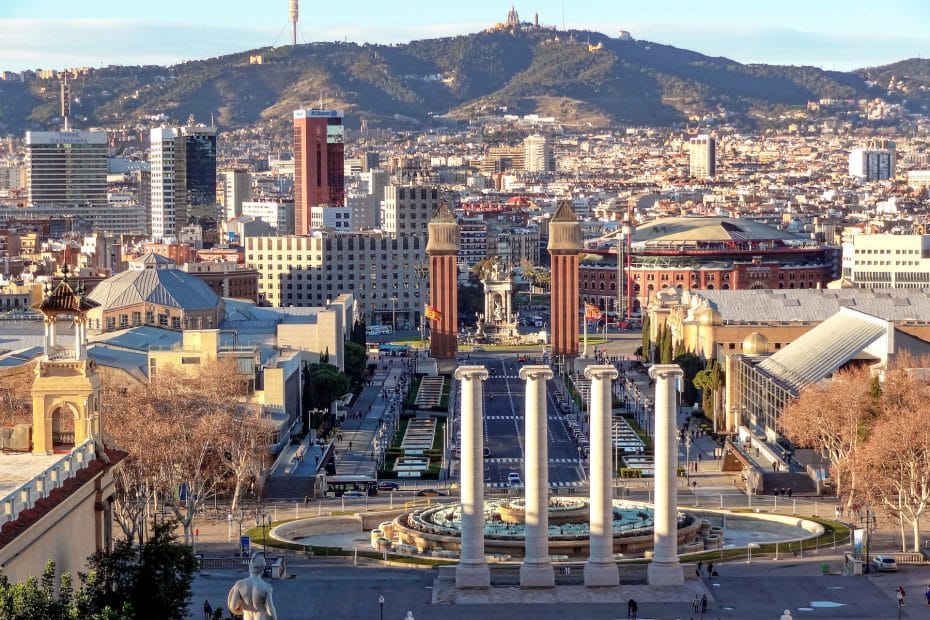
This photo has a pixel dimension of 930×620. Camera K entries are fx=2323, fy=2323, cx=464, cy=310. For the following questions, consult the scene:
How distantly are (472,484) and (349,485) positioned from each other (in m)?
27.3

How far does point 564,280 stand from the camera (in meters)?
146

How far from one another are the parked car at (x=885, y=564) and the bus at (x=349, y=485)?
23866mm

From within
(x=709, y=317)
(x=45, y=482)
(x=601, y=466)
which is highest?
(x=45, y=482)

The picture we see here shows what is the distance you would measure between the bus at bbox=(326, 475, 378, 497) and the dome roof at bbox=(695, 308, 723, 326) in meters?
39.0

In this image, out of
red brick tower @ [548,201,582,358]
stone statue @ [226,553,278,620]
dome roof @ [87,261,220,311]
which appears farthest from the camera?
red brick tower @ [548,201,582,358]

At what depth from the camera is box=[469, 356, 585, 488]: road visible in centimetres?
8906

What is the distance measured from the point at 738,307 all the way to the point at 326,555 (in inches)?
2539

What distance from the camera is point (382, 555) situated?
65500 millimetres

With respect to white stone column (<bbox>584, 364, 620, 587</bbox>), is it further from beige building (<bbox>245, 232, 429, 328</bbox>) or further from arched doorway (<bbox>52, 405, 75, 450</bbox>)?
beige building (<bbox>245, 232, 429, 328</bbox>)

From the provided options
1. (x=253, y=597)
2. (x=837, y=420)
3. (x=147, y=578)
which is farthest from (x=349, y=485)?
(x=253, y=597)

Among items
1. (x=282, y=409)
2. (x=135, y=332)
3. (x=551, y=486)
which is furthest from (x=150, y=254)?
(x=551, y=486)

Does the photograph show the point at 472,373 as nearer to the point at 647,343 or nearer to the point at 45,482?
the point at 45,482

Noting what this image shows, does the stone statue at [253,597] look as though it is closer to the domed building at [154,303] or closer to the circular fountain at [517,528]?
the circular fountain at [517,528]

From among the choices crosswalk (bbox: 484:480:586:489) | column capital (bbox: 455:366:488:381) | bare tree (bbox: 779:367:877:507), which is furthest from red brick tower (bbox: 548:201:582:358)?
column capital (bbox: 455:366:488:381)
